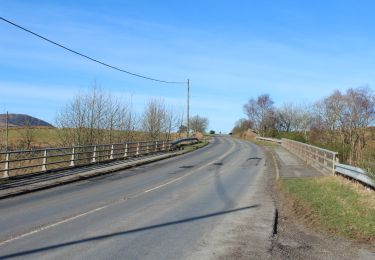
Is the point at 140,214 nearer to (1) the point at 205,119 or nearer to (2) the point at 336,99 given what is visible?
(2) the point at 336,99

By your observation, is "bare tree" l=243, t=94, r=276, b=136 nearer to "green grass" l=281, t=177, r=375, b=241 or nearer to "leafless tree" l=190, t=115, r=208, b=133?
"leafless tree" l=190, t=115, r=208, b=133

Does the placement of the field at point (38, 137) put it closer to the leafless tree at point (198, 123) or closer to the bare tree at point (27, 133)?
the bare tree at point (27, 133)

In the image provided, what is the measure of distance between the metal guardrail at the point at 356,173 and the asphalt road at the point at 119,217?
3503 millimetres

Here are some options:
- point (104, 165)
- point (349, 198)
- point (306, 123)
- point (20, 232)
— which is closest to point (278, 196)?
point (349, 198)

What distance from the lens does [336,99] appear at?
91.6 m

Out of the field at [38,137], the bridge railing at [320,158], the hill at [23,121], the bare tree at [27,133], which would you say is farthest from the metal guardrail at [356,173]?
the field at [38,137]

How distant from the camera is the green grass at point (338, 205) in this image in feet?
34.8

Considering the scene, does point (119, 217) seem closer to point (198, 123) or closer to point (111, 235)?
point (111, 235)

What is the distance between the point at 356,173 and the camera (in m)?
17.7

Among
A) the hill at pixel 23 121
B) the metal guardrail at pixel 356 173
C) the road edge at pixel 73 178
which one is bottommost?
the road edge at pixel 73 178

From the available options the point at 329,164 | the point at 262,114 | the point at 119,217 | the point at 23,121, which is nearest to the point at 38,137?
the point at 23,121

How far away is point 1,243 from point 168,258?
307 cm

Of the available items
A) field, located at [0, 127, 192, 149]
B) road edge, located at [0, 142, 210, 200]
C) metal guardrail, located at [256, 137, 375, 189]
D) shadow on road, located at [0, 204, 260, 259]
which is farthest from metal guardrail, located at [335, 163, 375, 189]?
field, located at [0, 127, 192, 149]

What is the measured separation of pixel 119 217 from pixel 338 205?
5928mm
